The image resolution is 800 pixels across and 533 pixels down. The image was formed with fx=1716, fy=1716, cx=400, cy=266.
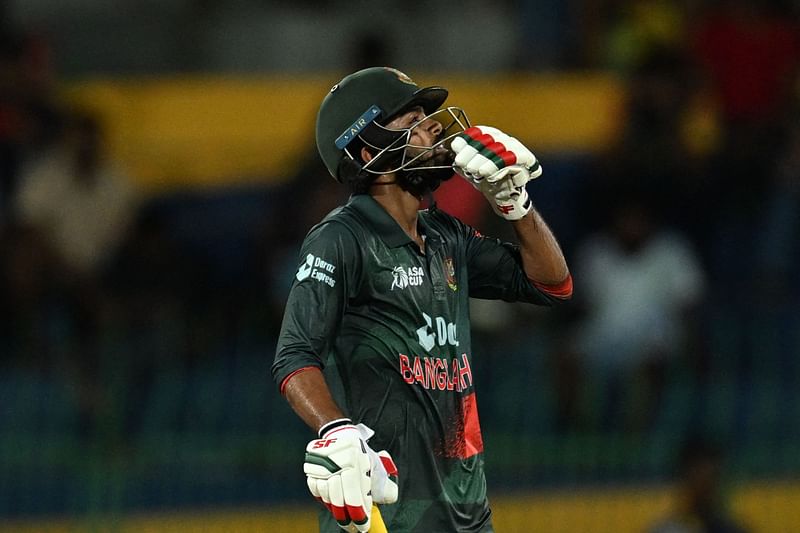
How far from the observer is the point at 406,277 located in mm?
5883

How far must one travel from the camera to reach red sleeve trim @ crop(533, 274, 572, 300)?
6.27 metres

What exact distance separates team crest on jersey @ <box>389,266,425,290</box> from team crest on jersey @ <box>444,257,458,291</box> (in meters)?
0.15

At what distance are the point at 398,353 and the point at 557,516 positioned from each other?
4900 millimetres

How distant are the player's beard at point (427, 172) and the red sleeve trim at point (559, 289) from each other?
54cm

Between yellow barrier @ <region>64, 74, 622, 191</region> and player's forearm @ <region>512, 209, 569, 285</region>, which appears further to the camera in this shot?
yellow barrier @ <region>64, 74, 622, 191</region>

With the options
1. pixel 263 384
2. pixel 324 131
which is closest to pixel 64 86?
pixel 263 384

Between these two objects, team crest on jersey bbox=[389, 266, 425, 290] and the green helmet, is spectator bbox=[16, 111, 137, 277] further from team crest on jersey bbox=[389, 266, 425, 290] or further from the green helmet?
team crest on jersey bbox=[389, 266, 425, 290]

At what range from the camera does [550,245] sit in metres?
6.21

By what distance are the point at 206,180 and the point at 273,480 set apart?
3216 mm

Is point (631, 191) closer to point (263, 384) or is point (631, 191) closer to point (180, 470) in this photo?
point (263, 384)

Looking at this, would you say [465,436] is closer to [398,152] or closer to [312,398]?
[312,398]

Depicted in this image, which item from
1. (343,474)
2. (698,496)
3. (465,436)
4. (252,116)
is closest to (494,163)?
(465,436)

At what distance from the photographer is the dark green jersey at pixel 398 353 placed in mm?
5723

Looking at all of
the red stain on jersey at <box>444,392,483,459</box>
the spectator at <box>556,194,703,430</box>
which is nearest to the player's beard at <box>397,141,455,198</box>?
the red stain on jersey at <box>444,392,483,459</box>
